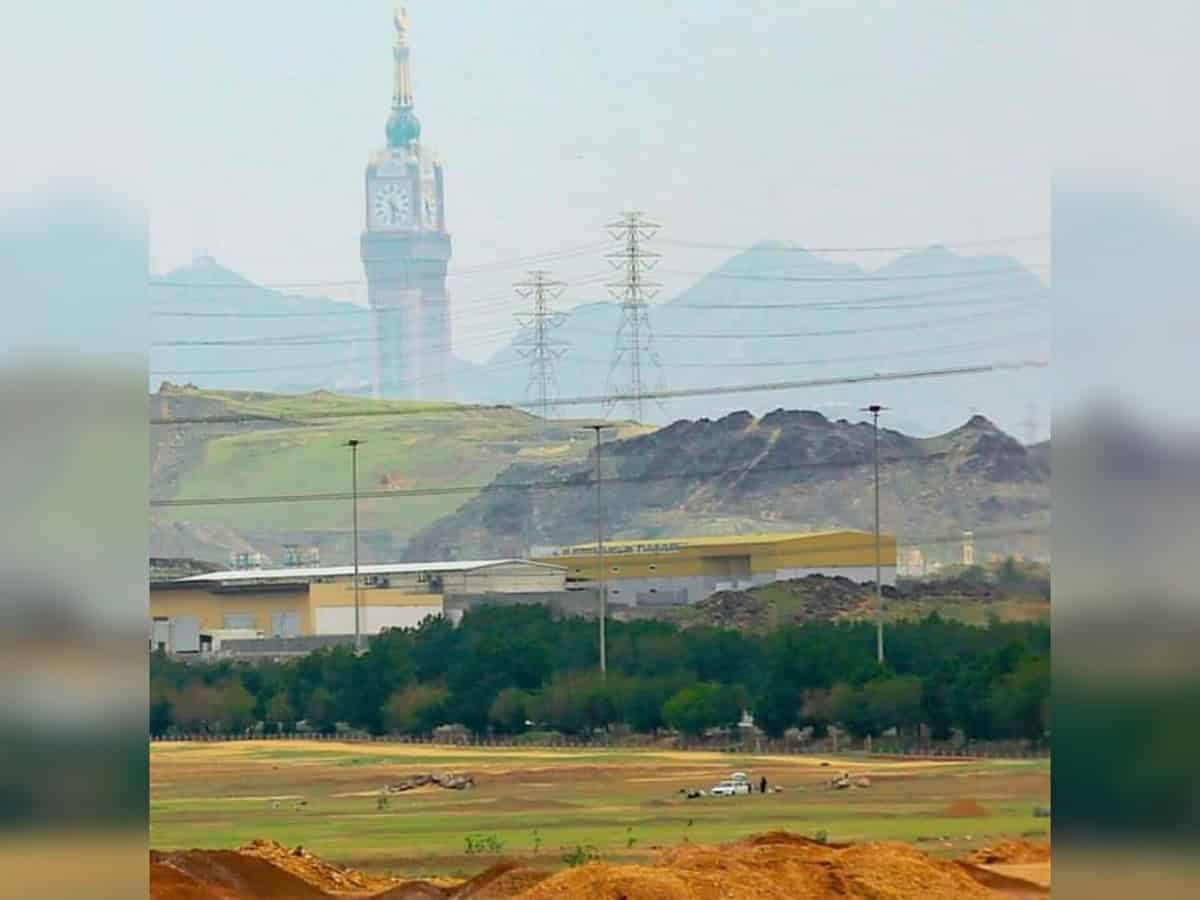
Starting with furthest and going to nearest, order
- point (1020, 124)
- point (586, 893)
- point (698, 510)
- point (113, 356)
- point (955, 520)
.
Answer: point (698, 510) < point (955, 520) < point (1020, 124) < point (586, 893) < point (113, 356)

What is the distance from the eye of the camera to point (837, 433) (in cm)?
1427

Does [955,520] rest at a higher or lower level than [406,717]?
higher

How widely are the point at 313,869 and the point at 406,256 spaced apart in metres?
4.09

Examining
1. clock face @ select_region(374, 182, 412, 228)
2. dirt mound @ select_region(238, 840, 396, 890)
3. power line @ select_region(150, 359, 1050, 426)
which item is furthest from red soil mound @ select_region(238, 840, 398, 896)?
clock face @ select_region(374, 182, 412, 228)

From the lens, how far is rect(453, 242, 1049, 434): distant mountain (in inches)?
533

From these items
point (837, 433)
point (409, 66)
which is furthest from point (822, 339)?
point (409, 66)

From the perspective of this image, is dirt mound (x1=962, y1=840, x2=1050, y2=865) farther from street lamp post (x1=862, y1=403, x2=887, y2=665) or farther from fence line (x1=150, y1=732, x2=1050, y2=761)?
street lamp post (x1=862, y1=403, x2=887, y2=665)

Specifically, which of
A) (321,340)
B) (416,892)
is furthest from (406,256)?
(416,892)

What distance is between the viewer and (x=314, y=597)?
50.5 ft

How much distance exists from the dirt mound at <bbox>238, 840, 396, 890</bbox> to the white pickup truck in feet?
6.74

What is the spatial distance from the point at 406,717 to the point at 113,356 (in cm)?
751

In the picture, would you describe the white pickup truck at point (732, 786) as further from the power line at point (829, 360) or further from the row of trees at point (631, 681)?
the power line at point (829, 360)

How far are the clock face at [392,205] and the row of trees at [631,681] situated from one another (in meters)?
2.58

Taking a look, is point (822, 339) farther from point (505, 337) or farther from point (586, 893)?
point (586, 893)
